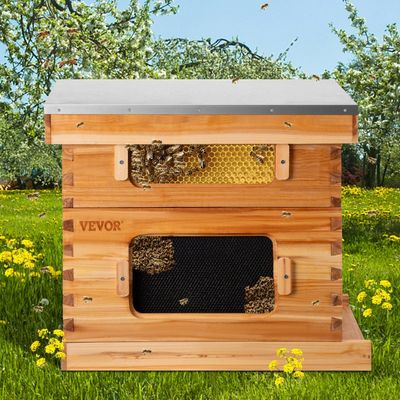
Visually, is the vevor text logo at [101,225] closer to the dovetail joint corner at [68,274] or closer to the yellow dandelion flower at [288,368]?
the dovetail joint corner at [68,274]

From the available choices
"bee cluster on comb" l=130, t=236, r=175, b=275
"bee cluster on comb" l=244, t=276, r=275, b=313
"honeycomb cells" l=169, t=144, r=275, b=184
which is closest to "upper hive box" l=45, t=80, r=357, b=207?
"honeycomb cells" l=169, t=144, r=275, b=184

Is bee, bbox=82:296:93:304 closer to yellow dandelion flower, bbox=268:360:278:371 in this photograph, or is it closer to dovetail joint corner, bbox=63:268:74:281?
dovetail joint corner, bbox=63:268:74:281

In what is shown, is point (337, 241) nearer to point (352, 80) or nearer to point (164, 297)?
point (164, 297)

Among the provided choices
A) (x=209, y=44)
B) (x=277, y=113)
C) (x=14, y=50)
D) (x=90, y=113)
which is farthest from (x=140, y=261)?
(x=209, y=44)

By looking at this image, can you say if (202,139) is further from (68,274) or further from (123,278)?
(68,274)

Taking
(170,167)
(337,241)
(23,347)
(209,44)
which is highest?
(209,44)

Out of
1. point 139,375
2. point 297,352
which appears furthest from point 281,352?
point 139,375
